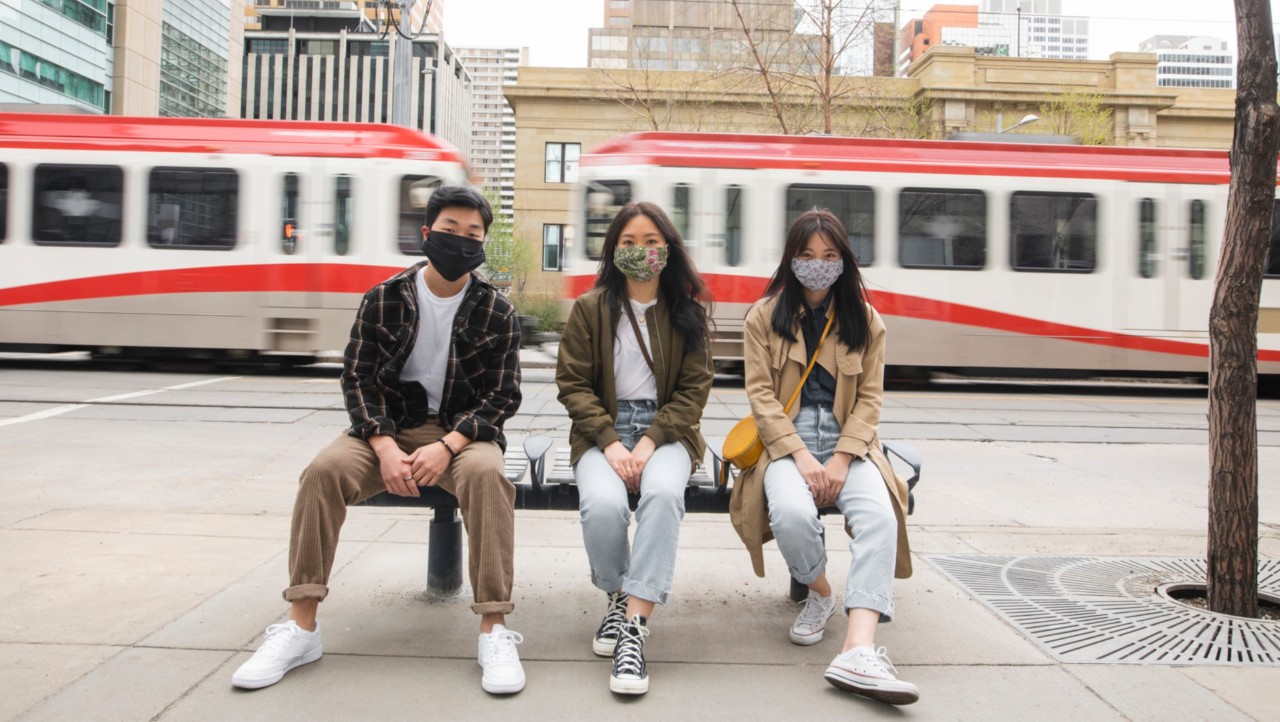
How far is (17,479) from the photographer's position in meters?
6.45

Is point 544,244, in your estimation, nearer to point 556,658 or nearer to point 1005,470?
point 1005,470

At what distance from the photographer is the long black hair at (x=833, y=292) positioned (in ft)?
12.9

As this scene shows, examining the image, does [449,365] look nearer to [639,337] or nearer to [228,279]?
[639,337]

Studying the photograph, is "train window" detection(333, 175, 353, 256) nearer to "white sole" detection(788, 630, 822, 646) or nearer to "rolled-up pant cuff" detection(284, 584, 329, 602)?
"rolled-up pant cuff" detection(284, 584, 329, 602)

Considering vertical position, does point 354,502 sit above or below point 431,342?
below

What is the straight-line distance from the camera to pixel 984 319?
14.4 metres

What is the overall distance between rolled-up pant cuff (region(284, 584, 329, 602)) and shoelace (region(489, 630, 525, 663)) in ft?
1.81

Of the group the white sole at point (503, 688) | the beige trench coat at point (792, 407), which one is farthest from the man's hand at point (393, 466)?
the beige trench coat at point (792, 407)

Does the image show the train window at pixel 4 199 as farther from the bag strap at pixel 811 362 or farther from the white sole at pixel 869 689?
the white sole at pixel 869 689

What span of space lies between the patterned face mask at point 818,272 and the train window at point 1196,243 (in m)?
12.4

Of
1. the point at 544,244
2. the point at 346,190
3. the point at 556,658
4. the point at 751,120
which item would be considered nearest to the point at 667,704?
the point at 556,658

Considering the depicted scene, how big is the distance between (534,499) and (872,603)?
4.20 ft

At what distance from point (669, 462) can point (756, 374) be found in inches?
19.4

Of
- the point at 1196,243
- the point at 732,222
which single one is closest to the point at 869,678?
the point at 732,222
